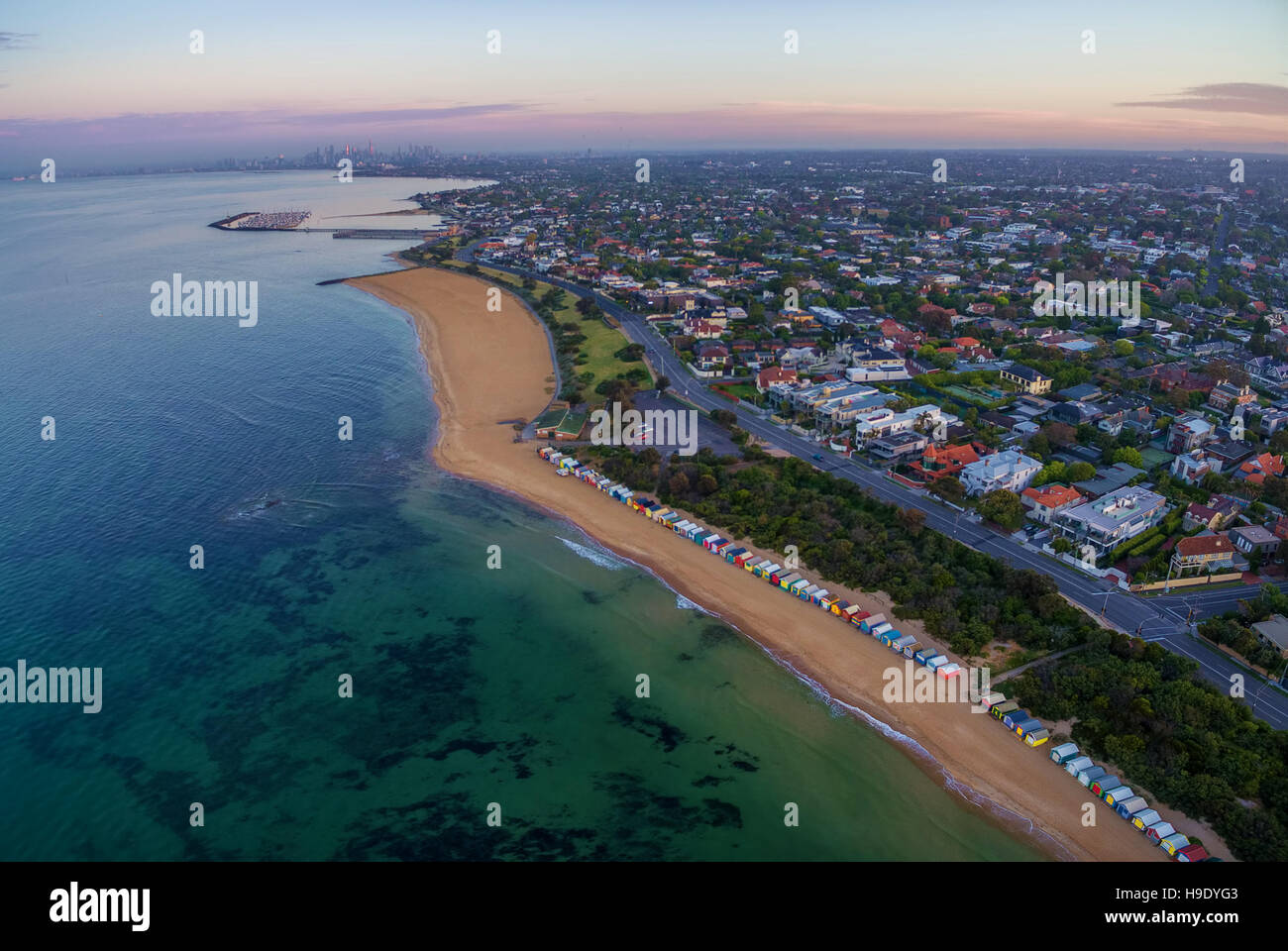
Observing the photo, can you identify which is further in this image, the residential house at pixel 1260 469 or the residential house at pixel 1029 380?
the residential house at pixel 1029 380

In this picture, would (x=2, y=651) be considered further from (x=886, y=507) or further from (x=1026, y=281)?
(x=1026, y=281)

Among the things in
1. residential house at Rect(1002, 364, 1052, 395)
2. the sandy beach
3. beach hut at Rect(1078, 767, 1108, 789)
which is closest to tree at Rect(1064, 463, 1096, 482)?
residential house at Rect(1002, 364, 1052, 395)

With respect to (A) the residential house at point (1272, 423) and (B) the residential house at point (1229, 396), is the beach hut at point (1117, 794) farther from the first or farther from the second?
(B) the residential house at point (1229, 396)

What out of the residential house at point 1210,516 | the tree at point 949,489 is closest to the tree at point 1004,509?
the tree at point 949,489

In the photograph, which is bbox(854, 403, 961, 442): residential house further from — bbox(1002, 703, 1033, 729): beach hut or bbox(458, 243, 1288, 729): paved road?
bbox(1002, 703, 1033, 729): beach hut

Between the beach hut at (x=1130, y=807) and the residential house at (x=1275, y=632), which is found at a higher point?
the residential house at (x=1275, y=632)

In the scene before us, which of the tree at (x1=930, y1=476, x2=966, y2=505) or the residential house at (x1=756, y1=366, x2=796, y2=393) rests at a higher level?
the residential house at (x1=756, y1=366, x2=796, y2=393)
